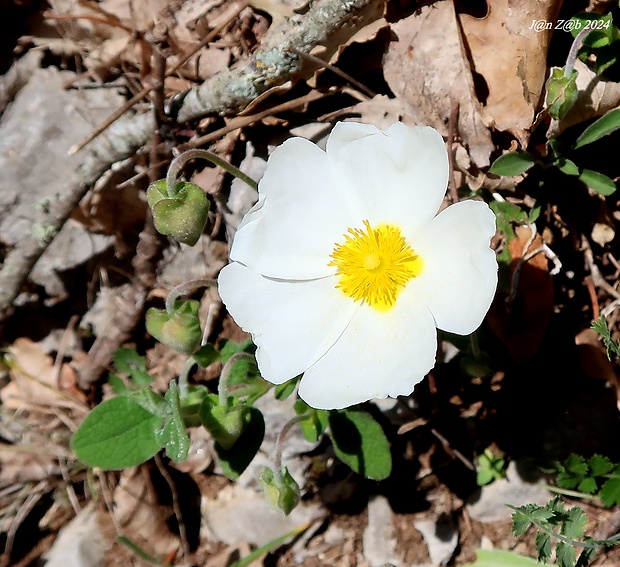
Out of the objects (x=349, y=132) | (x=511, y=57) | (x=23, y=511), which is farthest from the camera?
(x=23, y=511)

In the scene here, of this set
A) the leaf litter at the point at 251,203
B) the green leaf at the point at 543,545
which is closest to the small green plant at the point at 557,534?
the green leaf at the point at 543,545

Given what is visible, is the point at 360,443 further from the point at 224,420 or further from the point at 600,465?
the point at 600,465

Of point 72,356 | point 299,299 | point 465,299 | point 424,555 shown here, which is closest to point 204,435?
point 72,356

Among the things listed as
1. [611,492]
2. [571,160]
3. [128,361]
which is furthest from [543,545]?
[128,361]

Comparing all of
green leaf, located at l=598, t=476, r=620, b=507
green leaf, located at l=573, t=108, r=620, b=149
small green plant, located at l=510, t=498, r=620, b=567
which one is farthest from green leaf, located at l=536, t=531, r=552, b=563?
green leaf, located at l=573, t=108, r=620, b=149

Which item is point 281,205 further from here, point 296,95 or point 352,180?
point 296,95

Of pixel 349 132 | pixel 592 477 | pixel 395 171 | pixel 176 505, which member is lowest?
pixel 176 505
